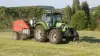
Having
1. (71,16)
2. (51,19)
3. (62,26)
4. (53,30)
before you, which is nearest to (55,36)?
(53,30)

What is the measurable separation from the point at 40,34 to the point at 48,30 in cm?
65

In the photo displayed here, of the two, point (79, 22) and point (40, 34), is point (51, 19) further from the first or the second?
point (79, 22)

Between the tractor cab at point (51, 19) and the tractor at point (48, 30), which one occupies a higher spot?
the tractor cab at point (51, 19)

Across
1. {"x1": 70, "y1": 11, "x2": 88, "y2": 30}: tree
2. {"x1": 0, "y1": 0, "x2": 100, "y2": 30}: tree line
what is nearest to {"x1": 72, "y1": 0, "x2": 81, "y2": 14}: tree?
{"x1": 0, "y1": 0, "x2": 100, "y2": 30}: tree line

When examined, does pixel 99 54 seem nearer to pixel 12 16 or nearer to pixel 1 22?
pixel 1 22

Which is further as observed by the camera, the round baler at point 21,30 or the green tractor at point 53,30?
the round baler at point 21,30

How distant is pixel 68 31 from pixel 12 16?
83.0 ft

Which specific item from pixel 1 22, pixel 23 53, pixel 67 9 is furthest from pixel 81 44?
pixel 67 9

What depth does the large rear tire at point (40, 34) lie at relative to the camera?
61.9 feet

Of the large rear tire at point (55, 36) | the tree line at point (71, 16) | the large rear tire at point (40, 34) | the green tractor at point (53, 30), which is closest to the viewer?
the large rear tire at point (55, 36)

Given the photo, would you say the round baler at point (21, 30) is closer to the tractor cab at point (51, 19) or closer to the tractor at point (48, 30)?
the tractor at point (48, 30)

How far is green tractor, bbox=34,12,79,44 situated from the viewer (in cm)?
1784

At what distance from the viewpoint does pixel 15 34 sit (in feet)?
70.7

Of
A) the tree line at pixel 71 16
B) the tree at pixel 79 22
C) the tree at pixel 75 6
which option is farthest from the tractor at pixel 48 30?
the tree at pixel 75 6
